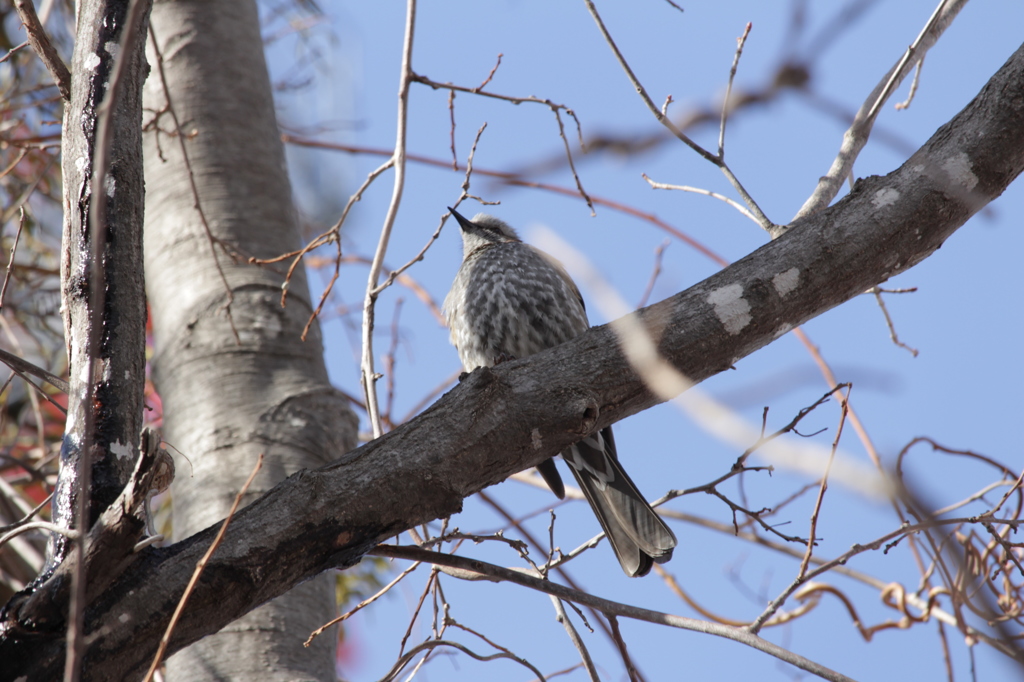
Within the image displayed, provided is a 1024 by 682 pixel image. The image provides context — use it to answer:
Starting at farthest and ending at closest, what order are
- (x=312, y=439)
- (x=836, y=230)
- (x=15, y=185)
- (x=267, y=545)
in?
1. (x=15, y=185)
2. (x=312, y=439)
3. (x=836, y=230)
4. (x=267, y=545)

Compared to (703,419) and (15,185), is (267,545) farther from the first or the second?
(15,185)

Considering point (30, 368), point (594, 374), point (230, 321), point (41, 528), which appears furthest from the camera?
point (230, 321)

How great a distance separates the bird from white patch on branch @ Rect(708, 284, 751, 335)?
854 millimetres

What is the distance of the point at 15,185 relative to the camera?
165 inches

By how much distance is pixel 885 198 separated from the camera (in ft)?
6.09

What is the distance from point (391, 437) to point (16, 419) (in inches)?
128

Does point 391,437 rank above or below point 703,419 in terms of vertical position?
above

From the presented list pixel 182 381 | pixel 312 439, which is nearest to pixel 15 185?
pixel 182 381

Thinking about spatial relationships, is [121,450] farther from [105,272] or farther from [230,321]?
[230,321]

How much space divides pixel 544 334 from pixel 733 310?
1.48m

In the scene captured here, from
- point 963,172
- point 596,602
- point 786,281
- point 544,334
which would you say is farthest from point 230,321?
point 963,172

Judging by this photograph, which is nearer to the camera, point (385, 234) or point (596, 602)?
point (596, 602)

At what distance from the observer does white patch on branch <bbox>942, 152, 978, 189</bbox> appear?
1801mm

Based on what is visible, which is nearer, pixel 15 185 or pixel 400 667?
pixel 400 667
